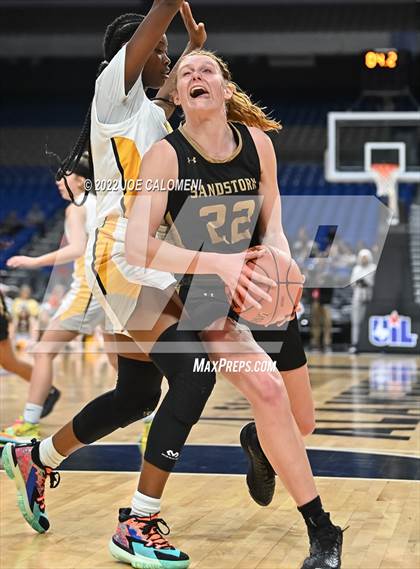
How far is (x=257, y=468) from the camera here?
3730 mm

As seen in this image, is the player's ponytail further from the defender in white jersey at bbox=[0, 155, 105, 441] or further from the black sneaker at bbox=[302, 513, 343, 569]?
the defender in white jersey at bbox=[0, 155, 105, 441]

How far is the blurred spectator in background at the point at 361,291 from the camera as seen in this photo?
49.4 feet

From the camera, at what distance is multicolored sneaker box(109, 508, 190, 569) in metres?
3.20

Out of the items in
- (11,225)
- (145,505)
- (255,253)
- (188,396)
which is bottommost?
(145,505)

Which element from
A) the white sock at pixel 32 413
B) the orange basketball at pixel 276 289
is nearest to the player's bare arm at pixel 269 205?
the orange basketball at pixel 276 289

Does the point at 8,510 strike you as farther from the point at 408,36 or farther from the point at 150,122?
the point at 408,36

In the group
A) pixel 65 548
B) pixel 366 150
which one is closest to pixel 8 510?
pixel 65 548

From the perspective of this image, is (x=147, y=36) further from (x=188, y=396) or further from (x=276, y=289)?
(x=188, y=396)

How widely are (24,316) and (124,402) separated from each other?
41.2 feet

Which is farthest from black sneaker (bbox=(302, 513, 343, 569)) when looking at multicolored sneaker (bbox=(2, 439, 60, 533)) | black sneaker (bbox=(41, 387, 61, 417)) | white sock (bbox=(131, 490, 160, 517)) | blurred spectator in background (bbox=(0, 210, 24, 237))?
blurred spectator in background (bbox=(0, 210, 24, 237))

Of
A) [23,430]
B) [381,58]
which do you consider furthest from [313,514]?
[381,58]

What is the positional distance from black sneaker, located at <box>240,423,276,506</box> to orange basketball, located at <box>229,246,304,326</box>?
62cm

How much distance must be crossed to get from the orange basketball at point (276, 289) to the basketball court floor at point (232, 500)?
30.4 inches

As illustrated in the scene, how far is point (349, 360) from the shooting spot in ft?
44.5
